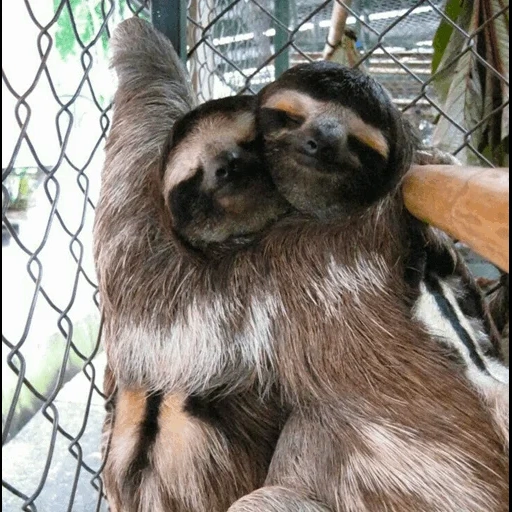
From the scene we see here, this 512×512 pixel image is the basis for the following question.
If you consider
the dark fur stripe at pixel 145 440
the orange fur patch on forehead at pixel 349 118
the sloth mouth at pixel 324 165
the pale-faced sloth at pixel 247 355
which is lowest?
the dark fur stripe at pixel 145 440

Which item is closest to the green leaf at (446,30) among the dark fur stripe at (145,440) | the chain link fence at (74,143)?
the chain link fence at (74,143)

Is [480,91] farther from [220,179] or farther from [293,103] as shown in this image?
[220,179]

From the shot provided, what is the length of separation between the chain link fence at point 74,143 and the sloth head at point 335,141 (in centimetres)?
70

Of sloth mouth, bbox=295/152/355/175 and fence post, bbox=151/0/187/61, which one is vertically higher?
fence post, bbox=151/0/187/61

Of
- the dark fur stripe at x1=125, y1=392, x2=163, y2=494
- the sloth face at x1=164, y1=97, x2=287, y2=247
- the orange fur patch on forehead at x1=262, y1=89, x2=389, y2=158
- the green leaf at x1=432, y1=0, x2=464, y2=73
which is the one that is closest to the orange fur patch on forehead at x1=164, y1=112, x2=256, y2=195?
the sloth face at x1=164, y1=97, x2=287, y2=247

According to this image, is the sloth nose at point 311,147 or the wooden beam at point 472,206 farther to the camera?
the sloth nose at point 311,147

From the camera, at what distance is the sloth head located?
173 cm

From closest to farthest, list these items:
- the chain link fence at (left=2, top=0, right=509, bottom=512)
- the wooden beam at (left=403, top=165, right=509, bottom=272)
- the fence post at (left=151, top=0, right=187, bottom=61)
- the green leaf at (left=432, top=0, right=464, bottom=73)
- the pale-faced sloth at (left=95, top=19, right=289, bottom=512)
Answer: the wooden beam at (left=403, top=165, right=509, bottom=272) < the pale-faced sloth at (left=95, top=19, right=289, bottom=512) < the chain link fence at (left=2, top=0, right=509, bottom=512) < the fence post at (left=151, top=0, right=187, bottom=61) < the green leaf at (left=432, top=0, right=464, bottom=73)

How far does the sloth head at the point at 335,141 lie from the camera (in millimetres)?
1734

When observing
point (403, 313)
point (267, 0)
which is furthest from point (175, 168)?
point (267, 0)

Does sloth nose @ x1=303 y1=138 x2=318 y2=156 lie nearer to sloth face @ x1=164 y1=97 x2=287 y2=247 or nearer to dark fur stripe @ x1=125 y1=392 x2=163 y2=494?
sloth face @ x1=164 y1=97 x2=287 y2=247

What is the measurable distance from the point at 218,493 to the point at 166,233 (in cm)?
89

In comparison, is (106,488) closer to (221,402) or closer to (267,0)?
(221,402)

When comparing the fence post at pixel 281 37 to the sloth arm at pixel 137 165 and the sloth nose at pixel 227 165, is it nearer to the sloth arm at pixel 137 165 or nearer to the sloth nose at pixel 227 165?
the sloth arm at pixel 137 165
